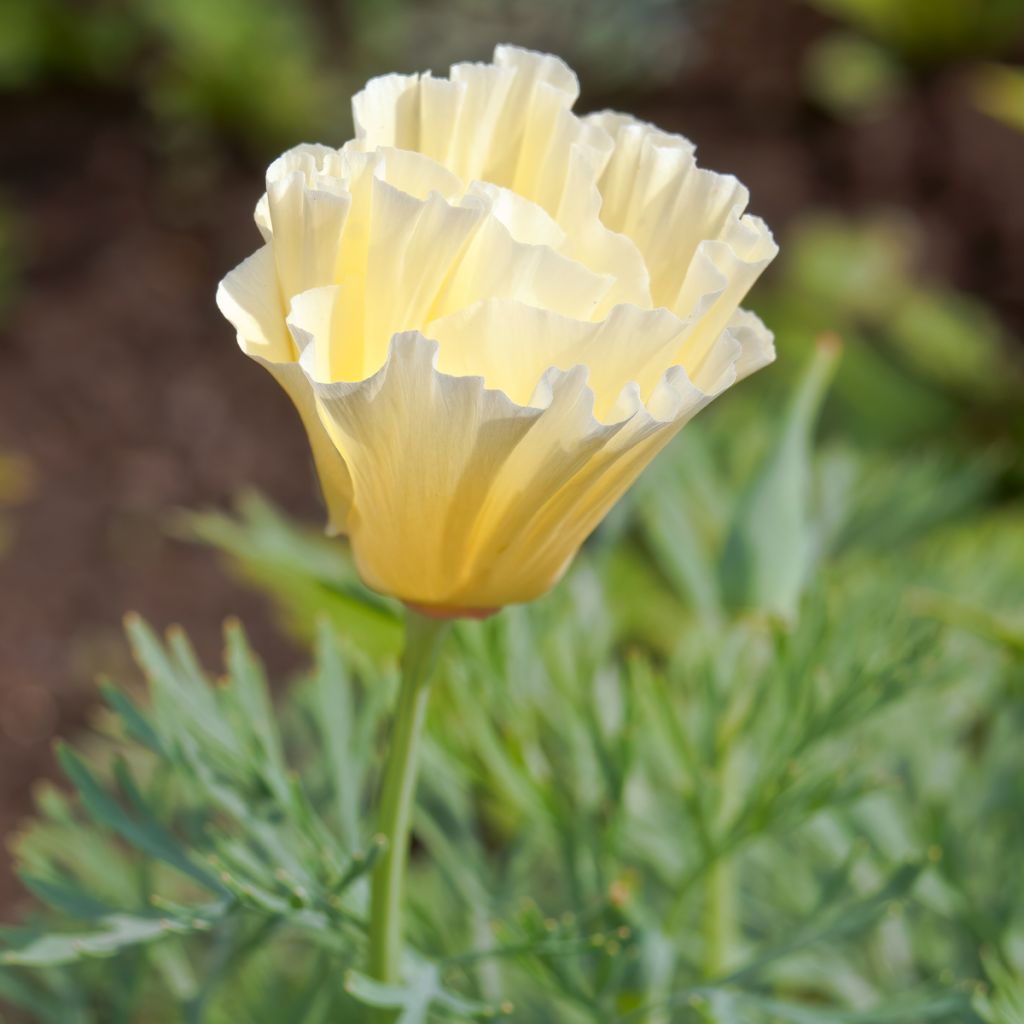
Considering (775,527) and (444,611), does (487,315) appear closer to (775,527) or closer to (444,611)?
(444,611)

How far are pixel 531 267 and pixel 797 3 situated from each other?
10.8ft

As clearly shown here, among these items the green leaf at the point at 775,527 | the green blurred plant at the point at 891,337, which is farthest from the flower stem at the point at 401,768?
the green blurred plant at the point at 891,337

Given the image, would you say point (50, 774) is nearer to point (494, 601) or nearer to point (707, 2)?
point (494, 601)

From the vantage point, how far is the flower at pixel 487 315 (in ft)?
1.19

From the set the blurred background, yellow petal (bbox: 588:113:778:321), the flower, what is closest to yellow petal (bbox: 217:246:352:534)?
the flower

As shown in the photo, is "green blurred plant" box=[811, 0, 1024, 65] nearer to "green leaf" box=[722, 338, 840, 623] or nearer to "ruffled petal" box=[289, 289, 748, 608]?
"green leaf" box=[722, 338, 840, 623]

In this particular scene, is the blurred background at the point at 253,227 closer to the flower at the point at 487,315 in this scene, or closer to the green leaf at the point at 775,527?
the green leaf at the point at 775,527

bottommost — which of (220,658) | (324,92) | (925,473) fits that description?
(925,473)

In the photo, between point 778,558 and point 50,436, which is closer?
point 778,558

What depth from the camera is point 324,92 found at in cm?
287

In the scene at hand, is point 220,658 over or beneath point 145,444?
beneath

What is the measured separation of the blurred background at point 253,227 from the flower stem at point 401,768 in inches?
57.5

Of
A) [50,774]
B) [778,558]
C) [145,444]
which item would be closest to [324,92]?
[145,444]

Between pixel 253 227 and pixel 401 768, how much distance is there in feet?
7.44
